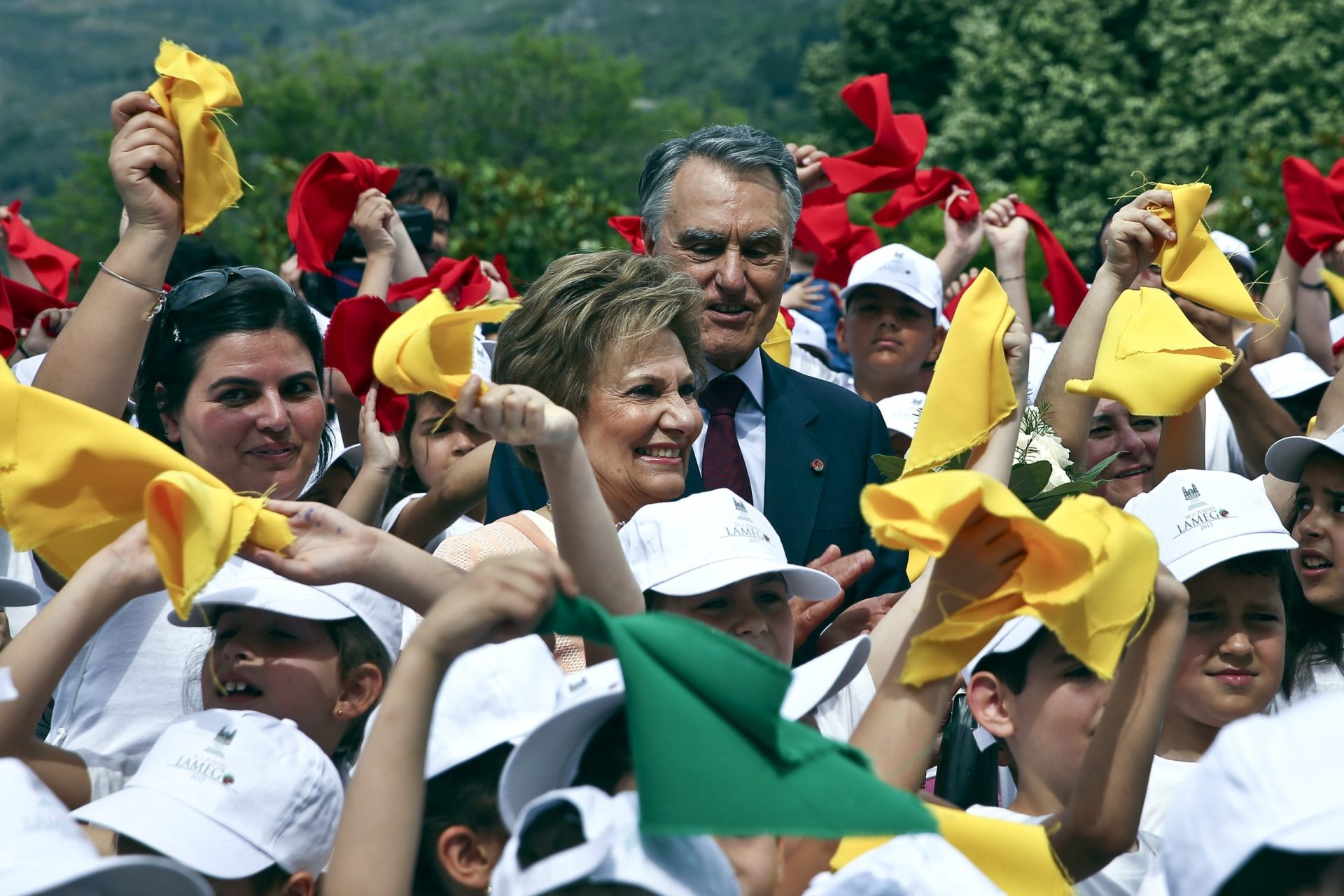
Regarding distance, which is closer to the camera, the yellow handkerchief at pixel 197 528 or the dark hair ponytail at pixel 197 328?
the yellow handkerchief at pixel 197 528

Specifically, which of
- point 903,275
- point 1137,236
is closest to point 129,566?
point 1137,236

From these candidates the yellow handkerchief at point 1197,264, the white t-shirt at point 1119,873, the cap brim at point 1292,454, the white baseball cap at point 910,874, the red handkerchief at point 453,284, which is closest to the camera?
the white baseball cap at point 910,874

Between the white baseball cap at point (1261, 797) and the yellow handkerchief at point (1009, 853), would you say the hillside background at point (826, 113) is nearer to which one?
the yellow handkerchief at point (1009, 853)

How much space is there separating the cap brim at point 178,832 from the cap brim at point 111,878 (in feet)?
0.93

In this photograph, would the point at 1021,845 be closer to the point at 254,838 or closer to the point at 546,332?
the point at 254,838

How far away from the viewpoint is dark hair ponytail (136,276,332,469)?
3.72 meters

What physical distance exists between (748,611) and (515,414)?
77 centimetres

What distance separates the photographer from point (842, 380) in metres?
6.19

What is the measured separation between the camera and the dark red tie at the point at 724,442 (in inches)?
156

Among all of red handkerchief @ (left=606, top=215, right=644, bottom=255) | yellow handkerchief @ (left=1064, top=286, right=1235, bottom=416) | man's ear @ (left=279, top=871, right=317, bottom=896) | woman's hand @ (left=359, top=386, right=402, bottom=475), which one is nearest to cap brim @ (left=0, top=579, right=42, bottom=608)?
Result: man's ear @ (left=279, top=871, right=317, bottom=896)

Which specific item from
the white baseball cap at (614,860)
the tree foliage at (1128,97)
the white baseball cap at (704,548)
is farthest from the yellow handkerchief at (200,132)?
the tree foliage at (1128,97)

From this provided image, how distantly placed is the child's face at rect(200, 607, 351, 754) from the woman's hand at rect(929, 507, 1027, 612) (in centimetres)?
135

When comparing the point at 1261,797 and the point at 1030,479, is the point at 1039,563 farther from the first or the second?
the point at 1030,479

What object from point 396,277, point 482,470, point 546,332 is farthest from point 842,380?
point 546,332
